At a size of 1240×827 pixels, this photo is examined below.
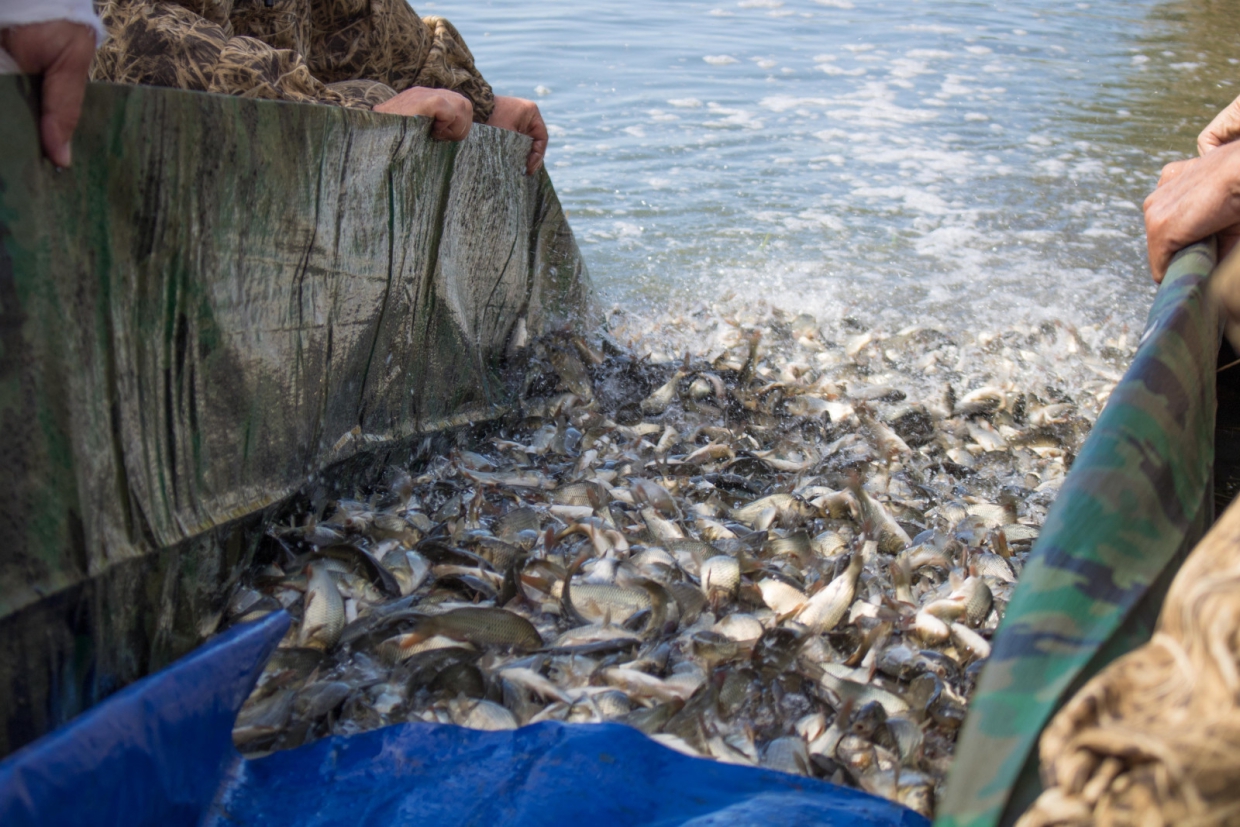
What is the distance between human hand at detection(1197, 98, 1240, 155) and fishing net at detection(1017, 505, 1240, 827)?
2.43 meters

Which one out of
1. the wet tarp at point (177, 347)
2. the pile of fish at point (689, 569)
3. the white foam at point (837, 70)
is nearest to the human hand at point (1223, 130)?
the pile of fish at point (689, 569)

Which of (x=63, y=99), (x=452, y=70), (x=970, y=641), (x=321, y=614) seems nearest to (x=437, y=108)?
(x=452, y=70)

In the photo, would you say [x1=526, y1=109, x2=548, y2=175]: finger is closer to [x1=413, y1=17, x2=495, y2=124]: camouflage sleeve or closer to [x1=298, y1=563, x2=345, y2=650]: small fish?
[x1=413, y1=17, x2=495, y2=124]: camouflage sleeve

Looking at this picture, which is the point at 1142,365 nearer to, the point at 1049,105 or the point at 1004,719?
the point at 1004,719

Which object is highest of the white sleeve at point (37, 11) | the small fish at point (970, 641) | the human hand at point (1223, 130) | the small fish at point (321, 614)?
the white sleeve at point (37, 11)

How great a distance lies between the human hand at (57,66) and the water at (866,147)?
448 cm

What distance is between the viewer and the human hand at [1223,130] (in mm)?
2900

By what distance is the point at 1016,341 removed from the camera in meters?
5.23

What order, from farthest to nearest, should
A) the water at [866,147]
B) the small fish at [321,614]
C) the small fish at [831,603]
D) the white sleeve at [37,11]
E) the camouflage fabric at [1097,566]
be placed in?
the water at [866,147] → the small fish at [831,603] → the small fish at [321,614] → the white sleeve at [37,11] → the camouflage fabric at [1097,566]

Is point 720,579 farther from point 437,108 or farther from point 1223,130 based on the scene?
point 1223,130

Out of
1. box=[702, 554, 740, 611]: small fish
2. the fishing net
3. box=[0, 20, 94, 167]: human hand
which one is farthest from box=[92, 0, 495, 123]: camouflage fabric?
the fishing net

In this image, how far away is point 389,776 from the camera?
1.88m

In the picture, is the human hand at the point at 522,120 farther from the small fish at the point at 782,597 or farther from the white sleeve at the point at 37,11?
the white sleeve at the point at 37,11

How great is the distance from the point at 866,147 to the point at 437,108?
793cm
